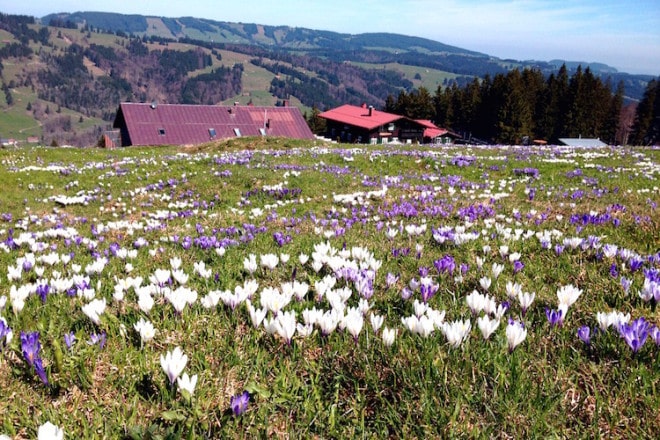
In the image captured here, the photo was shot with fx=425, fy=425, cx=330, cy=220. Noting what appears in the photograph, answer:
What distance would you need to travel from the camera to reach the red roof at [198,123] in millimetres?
76375

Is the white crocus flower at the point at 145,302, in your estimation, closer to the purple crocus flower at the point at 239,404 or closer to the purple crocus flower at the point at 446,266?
the purple crocus flower at the point at 239,404

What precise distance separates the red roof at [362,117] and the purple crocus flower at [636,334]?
326 feet

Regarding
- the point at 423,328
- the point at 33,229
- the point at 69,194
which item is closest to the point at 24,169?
the point at 69,194

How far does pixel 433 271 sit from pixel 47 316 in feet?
12.4

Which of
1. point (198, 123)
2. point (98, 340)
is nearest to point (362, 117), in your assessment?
point (198, 123)

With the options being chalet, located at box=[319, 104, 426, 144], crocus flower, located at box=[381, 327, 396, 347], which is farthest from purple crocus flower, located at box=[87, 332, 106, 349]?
chalet, located at box=[319, 104, 426, 144]

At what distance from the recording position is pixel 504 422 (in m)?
2.15

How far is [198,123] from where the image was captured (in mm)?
81562

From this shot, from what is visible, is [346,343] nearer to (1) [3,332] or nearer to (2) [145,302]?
(2) [145,302]

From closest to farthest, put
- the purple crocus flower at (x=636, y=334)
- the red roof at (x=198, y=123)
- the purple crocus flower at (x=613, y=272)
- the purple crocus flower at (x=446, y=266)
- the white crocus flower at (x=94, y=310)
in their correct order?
the purple crocus flower at (x=636, y=334)
the white crocus flower at (x=94, y=310)
the purple crocus flower at (x=613, y=272)
the purple crocus flower at (x=446, y=266)
the red roof at (x=198, y=123)

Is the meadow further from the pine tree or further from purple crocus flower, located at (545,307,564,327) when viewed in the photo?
the pine tree

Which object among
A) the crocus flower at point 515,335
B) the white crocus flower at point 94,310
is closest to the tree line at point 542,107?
the crocus flower at point 515,335

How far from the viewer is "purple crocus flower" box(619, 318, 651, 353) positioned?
2.46m

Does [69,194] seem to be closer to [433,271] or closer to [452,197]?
[452,197]
